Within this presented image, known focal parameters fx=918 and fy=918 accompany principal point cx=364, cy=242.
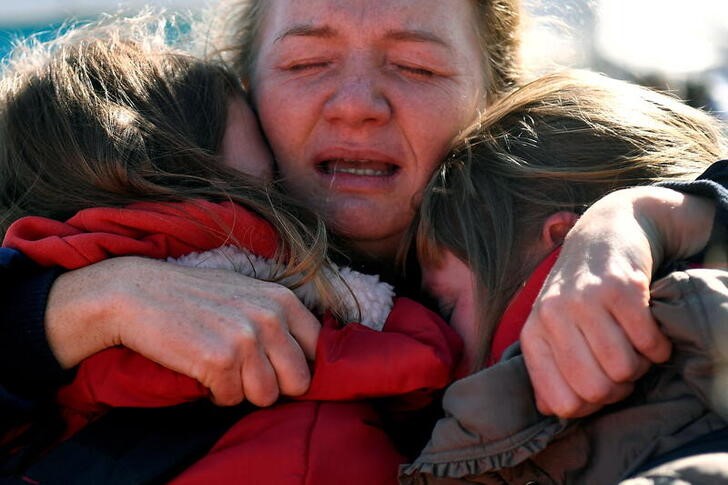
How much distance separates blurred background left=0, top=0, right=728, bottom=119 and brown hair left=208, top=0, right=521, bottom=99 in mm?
283

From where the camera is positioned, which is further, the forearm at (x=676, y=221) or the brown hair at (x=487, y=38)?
the brown hair at (x=487, y=38)

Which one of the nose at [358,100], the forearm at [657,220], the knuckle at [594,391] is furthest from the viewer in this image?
the nose at [358,100]

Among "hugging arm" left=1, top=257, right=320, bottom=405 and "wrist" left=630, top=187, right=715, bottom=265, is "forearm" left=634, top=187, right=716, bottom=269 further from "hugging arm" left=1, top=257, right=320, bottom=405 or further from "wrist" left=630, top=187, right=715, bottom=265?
"hugging arm" left=1, top=257, right=320, bottom=405

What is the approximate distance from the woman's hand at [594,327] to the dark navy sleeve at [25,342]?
0.96 meters

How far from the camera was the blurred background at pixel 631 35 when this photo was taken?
3.50 m

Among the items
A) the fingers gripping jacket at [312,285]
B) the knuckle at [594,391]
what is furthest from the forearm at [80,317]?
the knuckle at [594,391]

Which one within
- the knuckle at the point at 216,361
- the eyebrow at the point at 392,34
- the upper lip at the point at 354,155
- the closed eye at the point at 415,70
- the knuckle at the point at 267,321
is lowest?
the knuckle at the point at 216,361

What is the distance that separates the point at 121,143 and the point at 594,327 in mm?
1174

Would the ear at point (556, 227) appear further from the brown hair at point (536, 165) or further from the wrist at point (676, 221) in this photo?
the wrist at point (676, 221)

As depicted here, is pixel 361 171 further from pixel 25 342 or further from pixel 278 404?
pixel 25 342

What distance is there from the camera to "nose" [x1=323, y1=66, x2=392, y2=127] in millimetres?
2359

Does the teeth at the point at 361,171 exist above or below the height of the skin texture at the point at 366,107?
below

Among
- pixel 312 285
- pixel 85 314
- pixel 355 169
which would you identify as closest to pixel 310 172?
pixel 355 169

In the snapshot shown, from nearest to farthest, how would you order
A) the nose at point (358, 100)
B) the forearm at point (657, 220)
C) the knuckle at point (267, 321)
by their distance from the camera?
the forearm at point (657, 220)
the knuckle at point (267, 321)
the nose at point (358, 100)
